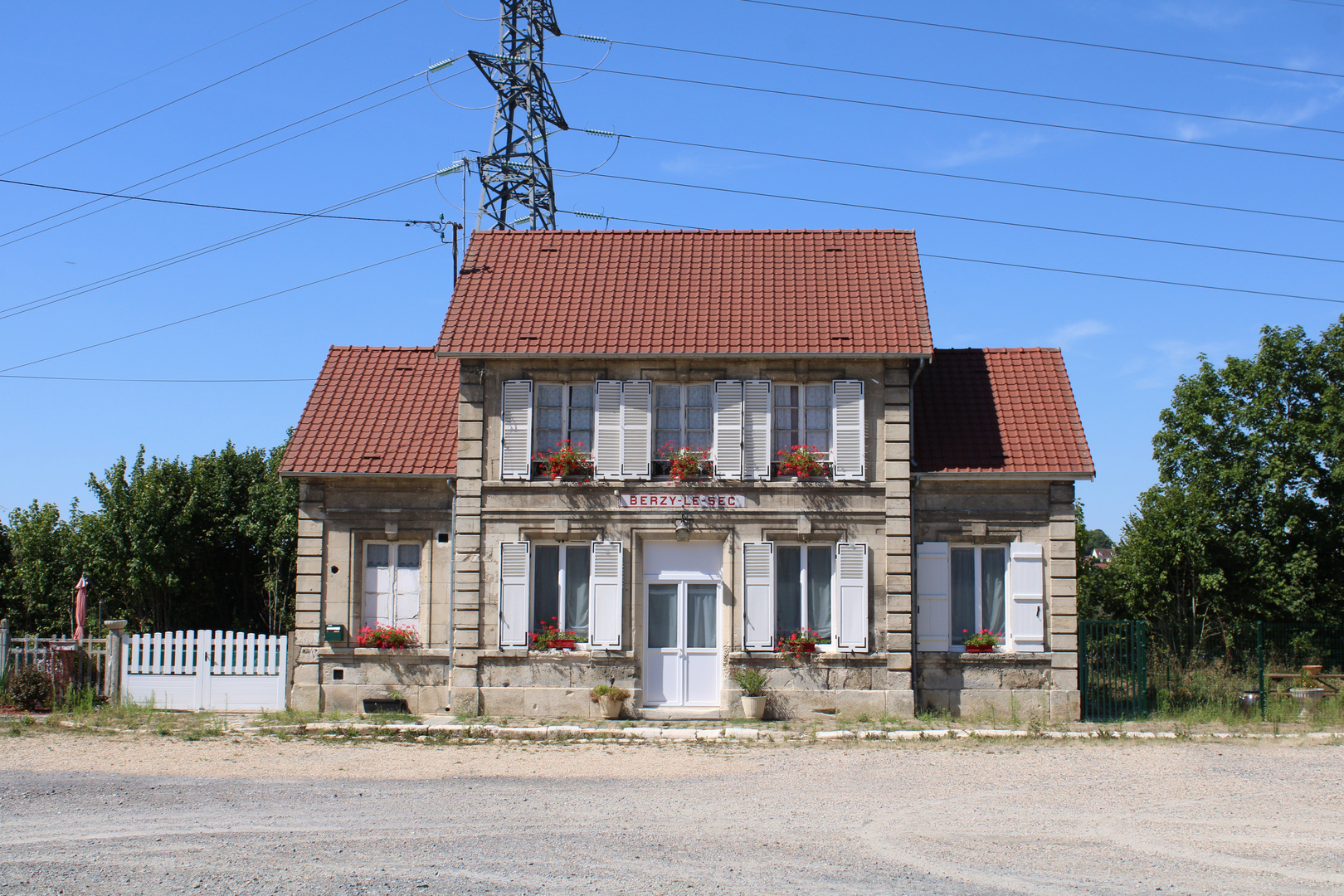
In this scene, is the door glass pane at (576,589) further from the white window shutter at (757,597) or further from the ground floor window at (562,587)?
the white window shutter at (757,597)

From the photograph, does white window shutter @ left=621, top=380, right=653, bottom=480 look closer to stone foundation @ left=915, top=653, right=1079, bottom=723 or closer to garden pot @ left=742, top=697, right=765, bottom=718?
garden pot @ left=742, top=697, right=765, bottom=718

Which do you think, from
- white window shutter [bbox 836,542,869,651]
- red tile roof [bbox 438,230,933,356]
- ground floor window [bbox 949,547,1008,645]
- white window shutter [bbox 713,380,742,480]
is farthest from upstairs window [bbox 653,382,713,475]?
ground floor window [bbox 949,547,1008,645]

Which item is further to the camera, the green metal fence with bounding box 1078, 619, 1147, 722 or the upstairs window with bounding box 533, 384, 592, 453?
the upstairs window with bounding box 533, 384, 592, 453

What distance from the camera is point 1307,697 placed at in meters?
17.1

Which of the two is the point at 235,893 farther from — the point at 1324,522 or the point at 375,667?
the point at 1324,522

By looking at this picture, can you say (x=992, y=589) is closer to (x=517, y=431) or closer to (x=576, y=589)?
(x=576, y=589)

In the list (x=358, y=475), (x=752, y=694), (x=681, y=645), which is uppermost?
(x=358, y=475)

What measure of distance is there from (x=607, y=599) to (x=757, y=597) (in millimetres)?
2247

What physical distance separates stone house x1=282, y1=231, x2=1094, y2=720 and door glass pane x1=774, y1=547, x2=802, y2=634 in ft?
0.13

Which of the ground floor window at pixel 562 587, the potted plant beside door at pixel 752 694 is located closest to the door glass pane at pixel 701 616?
the potted plant beside door at pixel 752 694

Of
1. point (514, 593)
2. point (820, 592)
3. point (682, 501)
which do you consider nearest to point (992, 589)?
point (820, 592)

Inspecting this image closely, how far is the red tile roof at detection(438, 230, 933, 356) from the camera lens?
16.8 metres

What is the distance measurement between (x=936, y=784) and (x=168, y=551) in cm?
1850

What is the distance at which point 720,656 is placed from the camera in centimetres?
1670
